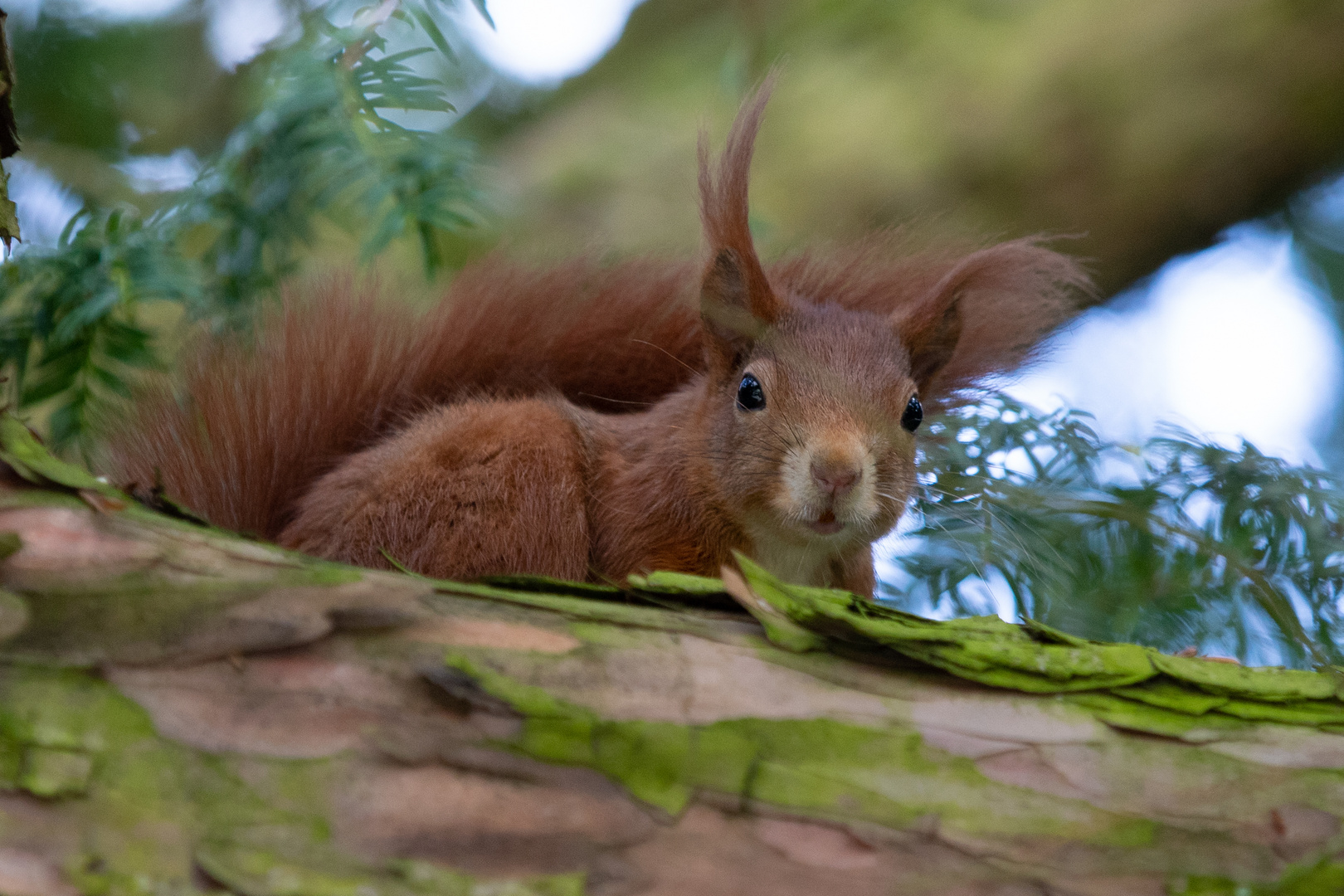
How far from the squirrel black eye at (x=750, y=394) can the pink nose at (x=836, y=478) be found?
16 cm

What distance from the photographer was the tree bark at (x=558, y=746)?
2.34 ft

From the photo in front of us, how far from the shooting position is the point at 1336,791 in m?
0.82

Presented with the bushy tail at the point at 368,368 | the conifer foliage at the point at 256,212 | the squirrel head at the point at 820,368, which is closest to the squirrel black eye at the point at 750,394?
the squirrel head at the point at 820,368

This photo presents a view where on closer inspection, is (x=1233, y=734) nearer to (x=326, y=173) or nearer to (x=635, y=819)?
(x=635, y=819)

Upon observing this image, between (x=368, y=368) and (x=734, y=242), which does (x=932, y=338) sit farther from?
(x=368, y=368)

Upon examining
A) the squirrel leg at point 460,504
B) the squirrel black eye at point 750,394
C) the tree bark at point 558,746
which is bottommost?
the tree bark at point 558,746

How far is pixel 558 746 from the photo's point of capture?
767mm

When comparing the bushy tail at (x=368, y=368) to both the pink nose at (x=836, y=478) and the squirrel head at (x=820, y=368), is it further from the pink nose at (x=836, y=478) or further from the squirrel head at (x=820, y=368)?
the pink nose at (x=836, y=478)

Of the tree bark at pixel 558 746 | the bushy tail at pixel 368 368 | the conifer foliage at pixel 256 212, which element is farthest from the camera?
the bushy tail at pixel 368 368

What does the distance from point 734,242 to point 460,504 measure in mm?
460

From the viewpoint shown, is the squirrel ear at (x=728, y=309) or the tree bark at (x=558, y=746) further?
the squirrel ear at (x=728, y=309)

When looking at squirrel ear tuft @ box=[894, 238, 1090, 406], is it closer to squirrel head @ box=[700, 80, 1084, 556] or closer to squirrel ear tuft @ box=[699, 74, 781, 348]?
squirrel head @ box=[700, 80, 1084, 556]

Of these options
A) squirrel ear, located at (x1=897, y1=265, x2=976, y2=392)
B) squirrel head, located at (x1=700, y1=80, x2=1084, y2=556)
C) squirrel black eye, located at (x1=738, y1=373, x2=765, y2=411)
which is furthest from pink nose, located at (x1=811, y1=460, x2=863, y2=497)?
squirrel ear, located at (x1=897, y1=265, x2=976, y2=392)

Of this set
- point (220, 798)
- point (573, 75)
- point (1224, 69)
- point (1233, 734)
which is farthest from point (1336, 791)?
point (573, 75)
